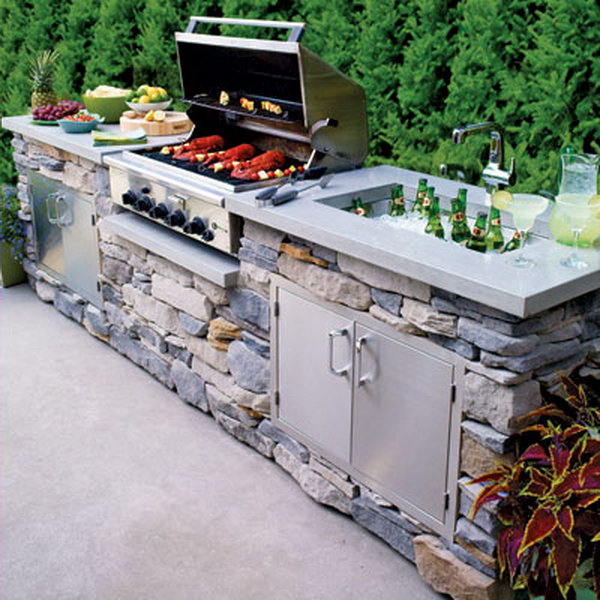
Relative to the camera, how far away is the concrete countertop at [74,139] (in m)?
4.04

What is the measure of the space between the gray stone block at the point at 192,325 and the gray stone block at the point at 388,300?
3.58 feet

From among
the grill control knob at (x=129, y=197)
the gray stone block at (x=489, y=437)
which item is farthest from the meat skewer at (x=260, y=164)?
the gray stone block at (x=489, y=437)

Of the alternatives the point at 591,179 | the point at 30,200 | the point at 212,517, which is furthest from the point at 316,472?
the point at 30,200

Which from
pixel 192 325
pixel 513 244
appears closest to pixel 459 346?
pixel 513 244

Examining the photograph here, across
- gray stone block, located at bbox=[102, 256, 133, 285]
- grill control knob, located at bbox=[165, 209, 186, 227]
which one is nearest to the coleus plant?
grill control knob, located at bbox=[165, 209, 186, 227]

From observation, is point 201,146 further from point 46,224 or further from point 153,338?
point 46,224

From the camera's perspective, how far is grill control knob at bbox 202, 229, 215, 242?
10.9 ft

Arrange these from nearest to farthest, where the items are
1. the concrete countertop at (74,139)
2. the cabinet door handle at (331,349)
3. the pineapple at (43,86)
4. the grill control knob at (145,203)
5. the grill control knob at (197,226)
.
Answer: the cabinet door handle at (331,349)
the grill control knob at (197,226)
the grill control knob at (145,203)
the concrete countertop at (74,139)
the pineapple at (43,86)

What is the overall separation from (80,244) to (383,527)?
94.1 inches

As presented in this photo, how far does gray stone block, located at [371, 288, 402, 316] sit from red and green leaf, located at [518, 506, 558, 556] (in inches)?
29.2

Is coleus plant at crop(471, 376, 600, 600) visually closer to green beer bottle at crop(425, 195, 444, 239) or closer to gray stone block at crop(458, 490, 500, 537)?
gray stone block at crop(458, 490, 500, 537)

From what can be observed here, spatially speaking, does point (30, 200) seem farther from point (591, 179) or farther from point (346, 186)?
point (591, 179)

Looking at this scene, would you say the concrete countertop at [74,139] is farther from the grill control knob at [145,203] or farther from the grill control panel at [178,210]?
the grill control knob at [145,203]

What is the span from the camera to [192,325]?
11.8 ft
